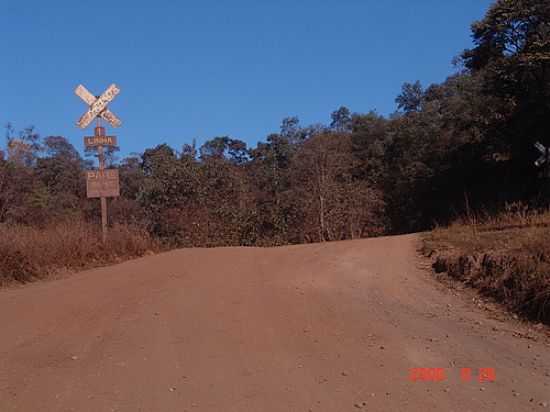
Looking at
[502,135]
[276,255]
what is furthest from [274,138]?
[276,255]

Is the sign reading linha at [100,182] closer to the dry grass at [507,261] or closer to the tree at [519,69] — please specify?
the dry grass at [507,261]

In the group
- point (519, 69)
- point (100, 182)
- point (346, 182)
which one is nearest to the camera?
point (100, 182)

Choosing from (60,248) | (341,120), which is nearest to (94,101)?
(60,248)

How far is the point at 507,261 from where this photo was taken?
8.55m

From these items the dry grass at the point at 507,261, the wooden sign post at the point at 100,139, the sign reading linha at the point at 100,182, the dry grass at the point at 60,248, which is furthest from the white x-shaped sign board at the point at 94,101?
the dry grass at the point at 507,261

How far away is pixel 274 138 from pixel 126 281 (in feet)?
123

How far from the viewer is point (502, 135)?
25750 mm

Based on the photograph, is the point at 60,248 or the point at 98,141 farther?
the point at 98,141

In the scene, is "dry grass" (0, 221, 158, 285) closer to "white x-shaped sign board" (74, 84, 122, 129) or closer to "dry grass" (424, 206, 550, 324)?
"white x-shaped sign board" (74, 84, 122, 129)

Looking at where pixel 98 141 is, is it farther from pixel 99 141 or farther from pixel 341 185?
pixel 341 185

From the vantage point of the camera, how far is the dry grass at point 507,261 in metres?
7.50

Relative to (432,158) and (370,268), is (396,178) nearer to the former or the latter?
(432,158)

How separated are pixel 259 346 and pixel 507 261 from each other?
428 centimetres

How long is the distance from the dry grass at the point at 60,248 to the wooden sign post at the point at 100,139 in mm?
923
